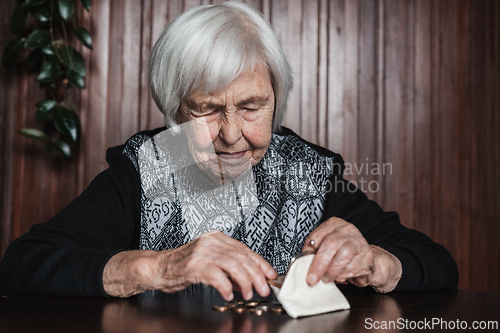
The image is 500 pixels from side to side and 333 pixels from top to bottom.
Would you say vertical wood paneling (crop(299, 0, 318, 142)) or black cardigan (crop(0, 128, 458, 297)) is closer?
black cardigan (crop(0, 128, 458, 297))

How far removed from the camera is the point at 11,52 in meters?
2.07

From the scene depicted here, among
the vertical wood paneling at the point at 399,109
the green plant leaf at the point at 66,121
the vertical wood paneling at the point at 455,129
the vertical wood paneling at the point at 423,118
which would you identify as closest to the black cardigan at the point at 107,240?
the green plant leaf at the point at 66,121

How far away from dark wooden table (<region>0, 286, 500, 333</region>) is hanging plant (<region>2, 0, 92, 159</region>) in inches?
54.3

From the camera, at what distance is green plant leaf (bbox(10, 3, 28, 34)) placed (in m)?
2.07

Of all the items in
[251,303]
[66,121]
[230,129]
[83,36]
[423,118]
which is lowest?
[251,303]

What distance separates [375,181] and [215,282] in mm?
1988

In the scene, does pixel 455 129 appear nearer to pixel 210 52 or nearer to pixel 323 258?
pixel 210 52

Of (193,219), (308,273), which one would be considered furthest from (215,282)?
(193,219)

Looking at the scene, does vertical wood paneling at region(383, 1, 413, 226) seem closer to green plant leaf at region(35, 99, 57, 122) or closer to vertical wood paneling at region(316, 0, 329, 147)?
vertical wood paneling at region(316, 0, 329, 147)

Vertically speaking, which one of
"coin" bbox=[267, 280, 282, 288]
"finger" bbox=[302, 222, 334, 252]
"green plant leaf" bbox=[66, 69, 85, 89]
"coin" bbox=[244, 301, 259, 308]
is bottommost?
"coin" bbox=[244, 301, 259, 308]

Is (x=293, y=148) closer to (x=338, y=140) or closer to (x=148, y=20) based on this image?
(x=338, y=140)

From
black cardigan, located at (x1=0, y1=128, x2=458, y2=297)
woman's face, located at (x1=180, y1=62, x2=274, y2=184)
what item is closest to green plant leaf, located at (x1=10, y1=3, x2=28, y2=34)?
black cardigan, located at (x1=0, y1=128, x2=458, y2=297)

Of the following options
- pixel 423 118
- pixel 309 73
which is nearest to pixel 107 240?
pixel 309 73

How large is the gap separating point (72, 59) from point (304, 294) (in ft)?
6.24
